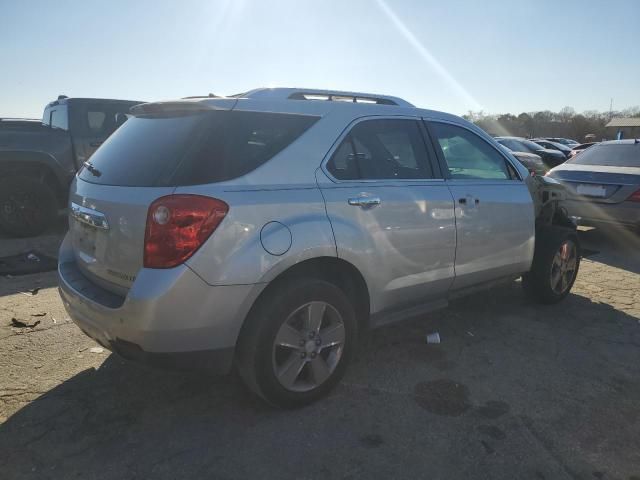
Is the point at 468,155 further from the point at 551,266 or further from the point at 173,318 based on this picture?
the point at 173,318

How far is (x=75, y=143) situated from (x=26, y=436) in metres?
5.70

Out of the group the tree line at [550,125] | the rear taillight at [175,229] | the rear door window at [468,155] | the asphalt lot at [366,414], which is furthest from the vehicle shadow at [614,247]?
the tree line at [550,125]

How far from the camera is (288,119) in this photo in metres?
2.82

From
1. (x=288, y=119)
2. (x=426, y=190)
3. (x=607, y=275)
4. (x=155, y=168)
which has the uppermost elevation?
(x=288, y=119)

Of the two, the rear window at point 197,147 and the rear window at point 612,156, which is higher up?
the rear window at point 197,147

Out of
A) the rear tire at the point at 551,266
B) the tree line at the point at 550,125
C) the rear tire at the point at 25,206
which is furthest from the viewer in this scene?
the tree line at the point at 550,125

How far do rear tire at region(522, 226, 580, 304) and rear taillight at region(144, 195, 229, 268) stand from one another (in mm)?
3445

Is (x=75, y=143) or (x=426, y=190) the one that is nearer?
(x=426, y=190)

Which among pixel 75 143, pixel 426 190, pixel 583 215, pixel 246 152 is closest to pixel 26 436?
pixel 246 152

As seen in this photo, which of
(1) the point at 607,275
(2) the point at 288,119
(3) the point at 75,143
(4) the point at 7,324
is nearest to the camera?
(2) the point at 288,119

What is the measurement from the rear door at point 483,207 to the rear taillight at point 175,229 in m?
1.98

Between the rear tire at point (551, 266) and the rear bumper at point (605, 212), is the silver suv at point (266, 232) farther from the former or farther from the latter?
the rear bumper at point (605, 212)

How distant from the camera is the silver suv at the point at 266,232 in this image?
93.0 inches

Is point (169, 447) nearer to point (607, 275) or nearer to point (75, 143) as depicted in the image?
point (607, 275)
